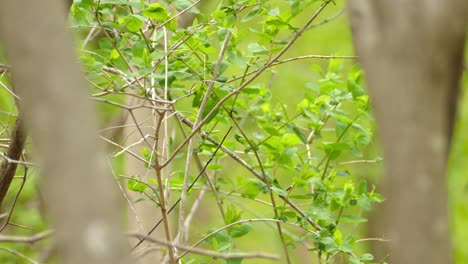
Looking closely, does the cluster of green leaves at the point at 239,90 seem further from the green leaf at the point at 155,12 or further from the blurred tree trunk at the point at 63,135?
the blurred tree trunk at the point at 63,135

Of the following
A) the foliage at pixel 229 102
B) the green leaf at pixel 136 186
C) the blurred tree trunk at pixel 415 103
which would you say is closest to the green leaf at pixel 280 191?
the foliage at pixel 229 102

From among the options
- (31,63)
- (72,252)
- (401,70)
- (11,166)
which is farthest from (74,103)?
(11,166)

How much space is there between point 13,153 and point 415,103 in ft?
6.53

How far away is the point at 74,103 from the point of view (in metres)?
1.48

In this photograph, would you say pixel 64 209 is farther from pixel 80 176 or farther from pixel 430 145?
pixel 430 145

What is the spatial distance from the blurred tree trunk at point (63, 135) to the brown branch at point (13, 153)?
1544mm

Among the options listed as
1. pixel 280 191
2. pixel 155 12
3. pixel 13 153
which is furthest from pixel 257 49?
pixel 13 153

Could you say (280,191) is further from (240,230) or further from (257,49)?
(257,49)

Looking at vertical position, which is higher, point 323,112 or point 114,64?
point 114,64

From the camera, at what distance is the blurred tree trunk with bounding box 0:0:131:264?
1.45m

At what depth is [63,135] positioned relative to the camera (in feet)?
4.82

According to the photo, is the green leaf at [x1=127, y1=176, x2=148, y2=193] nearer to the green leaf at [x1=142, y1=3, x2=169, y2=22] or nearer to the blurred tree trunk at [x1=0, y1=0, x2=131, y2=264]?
the green leaf at [x1=142, y1=3, x2=169, y2=22]

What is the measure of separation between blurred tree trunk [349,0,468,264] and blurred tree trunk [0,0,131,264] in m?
0.51

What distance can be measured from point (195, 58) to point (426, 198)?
2303 mm
